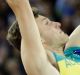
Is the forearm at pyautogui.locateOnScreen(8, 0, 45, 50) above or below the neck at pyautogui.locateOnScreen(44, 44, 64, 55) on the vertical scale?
above

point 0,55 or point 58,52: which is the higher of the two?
point 58,52

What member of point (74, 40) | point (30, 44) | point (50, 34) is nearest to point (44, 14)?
point (74, 40)

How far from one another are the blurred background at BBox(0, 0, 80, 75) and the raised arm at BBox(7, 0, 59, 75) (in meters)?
2.10

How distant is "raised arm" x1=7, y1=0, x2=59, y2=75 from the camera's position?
2.54 m

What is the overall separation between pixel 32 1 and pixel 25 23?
2972 mm

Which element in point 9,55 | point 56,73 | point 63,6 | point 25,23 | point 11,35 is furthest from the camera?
point 63,6

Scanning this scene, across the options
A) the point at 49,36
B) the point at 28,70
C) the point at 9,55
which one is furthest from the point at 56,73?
the point at 9,55

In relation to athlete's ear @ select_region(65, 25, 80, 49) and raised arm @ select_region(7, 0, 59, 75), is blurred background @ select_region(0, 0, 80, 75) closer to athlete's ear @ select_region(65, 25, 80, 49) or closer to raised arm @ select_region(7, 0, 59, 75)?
athlete's ear @ select_region(65, 25, 80, 49)

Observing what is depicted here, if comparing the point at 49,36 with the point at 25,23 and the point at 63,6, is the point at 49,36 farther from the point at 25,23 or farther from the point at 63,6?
the point at 63,6

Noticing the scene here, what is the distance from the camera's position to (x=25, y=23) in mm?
2557

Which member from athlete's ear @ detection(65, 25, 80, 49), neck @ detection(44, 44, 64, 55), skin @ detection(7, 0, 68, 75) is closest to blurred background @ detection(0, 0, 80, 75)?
athlete's ear @ detection(65, 25, 80, 49)

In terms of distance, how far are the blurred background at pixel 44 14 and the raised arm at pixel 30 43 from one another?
210cm

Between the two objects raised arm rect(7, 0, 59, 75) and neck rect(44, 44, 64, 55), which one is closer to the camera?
raised arm rect(7, 0, 59, 75)

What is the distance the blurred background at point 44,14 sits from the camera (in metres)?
4.88
